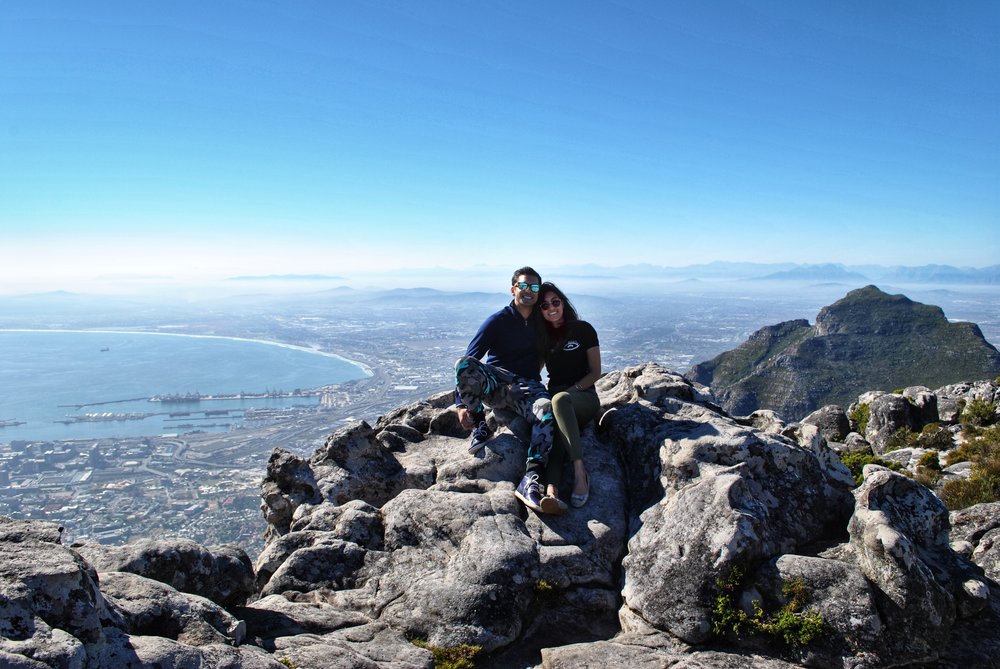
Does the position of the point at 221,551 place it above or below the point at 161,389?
above

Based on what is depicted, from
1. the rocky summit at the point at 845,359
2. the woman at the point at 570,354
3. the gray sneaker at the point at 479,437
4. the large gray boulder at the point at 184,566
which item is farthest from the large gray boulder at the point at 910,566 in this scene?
the rocky summit at the point at 845,359

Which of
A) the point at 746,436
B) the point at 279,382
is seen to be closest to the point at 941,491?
the point at 746,436

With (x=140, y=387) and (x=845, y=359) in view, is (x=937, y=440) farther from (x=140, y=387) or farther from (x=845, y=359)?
(x=140, y=387)

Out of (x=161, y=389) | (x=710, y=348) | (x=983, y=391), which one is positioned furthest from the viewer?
(x=710, y=348)

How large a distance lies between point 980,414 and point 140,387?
178m

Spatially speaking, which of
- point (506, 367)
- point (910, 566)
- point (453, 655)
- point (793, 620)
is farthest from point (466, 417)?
point (910, 566)

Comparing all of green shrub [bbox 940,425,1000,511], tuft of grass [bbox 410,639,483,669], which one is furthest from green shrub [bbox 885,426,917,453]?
tuft of grass [bbox 410,639,483,669]

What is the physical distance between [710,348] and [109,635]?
197 metres

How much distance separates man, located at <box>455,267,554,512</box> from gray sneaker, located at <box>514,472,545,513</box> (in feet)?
4.21

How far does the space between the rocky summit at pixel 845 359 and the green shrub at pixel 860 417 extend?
62052mm

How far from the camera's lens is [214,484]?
205 ft

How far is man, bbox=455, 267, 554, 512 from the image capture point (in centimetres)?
1063

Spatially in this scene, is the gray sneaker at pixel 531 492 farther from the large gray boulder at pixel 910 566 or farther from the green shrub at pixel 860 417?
the green shrub at pixel 860 417

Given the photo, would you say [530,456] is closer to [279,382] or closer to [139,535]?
[139,535]
